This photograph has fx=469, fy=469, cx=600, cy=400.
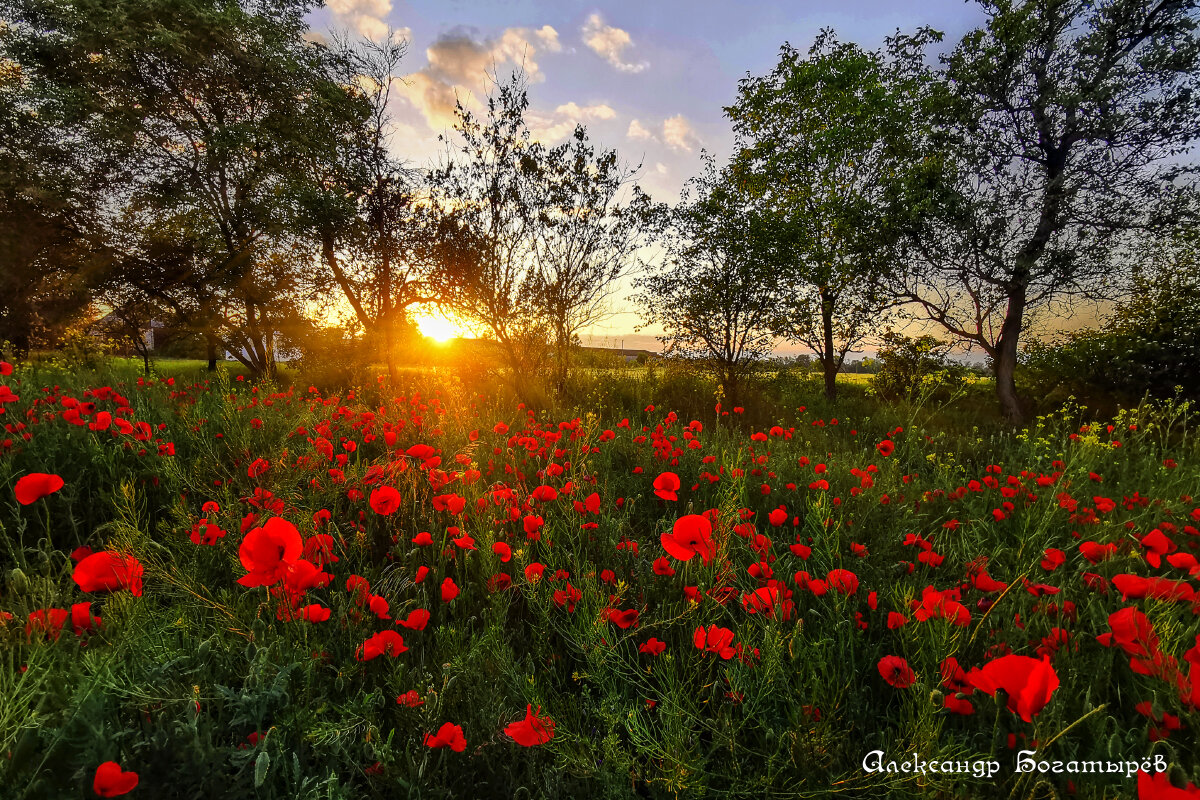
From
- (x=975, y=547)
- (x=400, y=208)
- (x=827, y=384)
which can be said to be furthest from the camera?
(x=400, y=208)

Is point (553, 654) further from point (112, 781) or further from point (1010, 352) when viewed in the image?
point (1010, 352)

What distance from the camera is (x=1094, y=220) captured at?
8.95 m

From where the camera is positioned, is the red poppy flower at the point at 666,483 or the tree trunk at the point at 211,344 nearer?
the red poppy flower at the point at 666,483

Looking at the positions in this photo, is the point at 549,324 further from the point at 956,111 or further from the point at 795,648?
the point at 956,111

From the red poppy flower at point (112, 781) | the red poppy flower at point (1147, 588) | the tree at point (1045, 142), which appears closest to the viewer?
the red poppy flower at point (112, 781)

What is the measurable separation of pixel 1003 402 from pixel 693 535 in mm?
11885

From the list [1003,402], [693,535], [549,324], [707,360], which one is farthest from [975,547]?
[1003,402]

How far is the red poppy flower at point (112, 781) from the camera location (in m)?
0.77

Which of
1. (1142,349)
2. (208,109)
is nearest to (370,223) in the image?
(208,109)

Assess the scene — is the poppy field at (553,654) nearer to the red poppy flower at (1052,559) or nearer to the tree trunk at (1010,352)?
the red poppy flower at (1052,559)

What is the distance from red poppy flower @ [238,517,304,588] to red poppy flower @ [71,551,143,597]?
316 millimetres

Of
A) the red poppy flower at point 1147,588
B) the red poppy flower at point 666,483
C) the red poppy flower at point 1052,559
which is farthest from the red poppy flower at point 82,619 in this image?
the red poppy flower at point 1052,559

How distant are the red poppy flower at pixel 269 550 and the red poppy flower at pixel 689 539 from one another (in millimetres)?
909

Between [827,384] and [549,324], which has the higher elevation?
[549,324]
